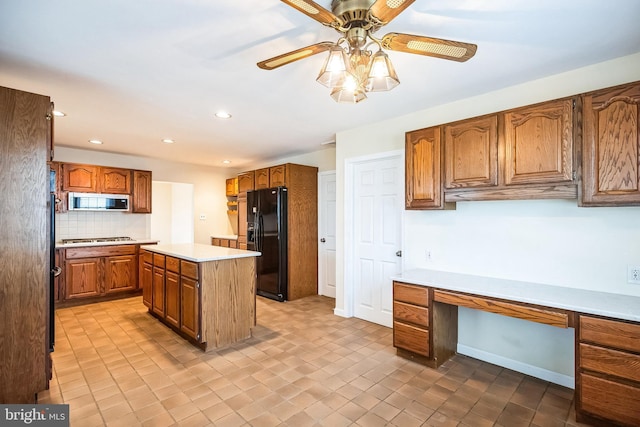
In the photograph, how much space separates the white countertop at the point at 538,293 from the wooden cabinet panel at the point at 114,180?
4.76 metres

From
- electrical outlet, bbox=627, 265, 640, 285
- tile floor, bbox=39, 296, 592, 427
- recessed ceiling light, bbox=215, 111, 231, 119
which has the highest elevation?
recessed ceiling light, bbox=215, 111, 231, 119

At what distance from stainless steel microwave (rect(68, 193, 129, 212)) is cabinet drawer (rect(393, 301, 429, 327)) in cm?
476

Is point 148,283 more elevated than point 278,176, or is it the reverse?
point 278,176

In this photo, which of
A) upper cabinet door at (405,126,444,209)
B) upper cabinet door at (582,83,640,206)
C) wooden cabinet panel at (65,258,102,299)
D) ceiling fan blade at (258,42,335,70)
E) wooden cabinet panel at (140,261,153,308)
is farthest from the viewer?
wooden cabinet panel at (65,258,102,299)

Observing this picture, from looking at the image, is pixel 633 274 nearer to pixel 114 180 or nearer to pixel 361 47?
pixel 361 47

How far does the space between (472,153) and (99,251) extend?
5.23 meters

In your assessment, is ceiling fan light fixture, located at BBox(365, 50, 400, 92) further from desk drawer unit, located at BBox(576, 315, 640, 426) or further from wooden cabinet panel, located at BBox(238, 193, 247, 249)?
wooden cabinet panel, located at BBox(238, 193, 247, 249)

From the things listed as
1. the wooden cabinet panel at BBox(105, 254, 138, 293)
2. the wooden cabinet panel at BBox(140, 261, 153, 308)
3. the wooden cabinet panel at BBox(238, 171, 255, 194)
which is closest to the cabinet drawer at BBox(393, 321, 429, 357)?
the wooden cabinet panel at BBox(140, 261, 153, 308)

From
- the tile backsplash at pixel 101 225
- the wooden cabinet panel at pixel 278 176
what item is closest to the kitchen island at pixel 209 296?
the wooden cabinet panel at pixel 278 176

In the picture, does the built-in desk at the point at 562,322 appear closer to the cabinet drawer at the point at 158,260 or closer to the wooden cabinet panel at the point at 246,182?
the cabinet drawer at the point at 158,260

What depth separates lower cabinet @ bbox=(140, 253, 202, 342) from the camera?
116 inches

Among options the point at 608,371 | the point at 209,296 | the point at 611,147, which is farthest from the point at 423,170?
the point at 209,296

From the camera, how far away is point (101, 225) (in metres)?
5.23

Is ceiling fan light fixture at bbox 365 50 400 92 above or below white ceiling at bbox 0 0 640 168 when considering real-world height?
below
